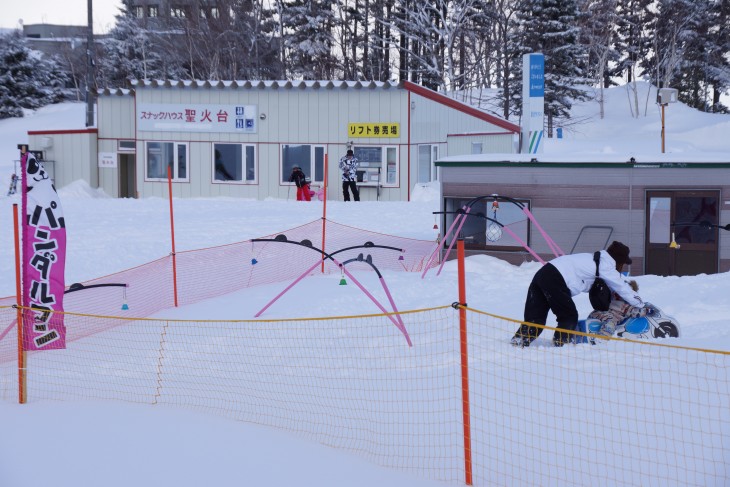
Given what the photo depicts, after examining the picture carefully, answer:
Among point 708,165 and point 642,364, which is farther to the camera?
point 708,165

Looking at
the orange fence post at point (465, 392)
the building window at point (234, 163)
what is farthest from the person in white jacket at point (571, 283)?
the building window at point (234, 163)

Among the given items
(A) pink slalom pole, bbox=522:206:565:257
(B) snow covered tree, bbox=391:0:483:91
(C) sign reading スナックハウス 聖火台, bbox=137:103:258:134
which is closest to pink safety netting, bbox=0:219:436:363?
(A) pink slalom pole, bbox=522:206:565:257

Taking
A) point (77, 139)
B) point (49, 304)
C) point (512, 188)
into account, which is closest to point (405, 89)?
point (77, 139)

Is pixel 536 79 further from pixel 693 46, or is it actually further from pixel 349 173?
pixel 693 46

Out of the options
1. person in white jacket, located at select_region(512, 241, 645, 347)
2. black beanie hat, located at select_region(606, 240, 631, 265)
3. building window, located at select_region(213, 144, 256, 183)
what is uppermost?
building window, located at select_region(213, 144, 256, 183)

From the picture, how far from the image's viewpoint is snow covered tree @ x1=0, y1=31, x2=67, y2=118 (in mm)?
54688

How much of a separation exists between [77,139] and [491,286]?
65.6ft

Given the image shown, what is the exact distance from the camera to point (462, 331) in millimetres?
6387

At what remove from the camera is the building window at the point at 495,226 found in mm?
16453

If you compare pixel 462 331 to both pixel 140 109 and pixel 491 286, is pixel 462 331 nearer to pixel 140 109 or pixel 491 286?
pixel 491 286

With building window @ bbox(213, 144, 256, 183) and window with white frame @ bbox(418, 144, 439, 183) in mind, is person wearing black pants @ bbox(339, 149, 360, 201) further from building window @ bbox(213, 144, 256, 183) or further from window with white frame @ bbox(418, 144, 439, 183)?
building window @ bbox(213, 144, 256, 183)

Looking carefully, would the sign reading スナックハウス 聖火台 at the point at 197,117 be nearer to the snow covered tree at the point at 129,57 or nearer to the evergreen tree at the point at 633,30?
the snow covered tree at the point at 129,57

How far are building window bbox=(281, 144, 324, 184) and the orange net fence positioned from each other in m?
18.4

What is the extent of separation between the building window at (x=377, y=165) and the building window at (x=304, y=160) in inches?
45.9
